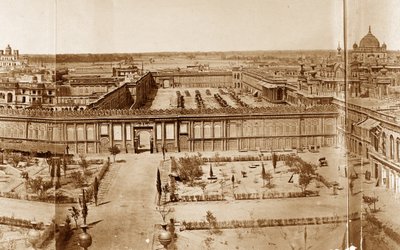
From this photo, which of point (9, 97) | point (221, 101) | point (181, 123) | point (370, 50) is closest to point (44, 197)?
point (9, 97)

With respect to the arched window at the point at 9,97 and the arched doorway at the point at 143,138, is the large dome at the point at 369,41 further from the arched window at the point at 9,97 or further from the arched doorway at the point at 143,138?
the arched window at the point at 9,97

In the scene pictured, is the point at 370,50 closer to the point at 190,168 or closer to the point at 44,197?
the point at 190,168

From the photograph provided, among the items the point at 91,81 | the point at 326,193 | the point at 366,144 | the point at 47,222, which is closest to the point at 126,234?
the point at 47,222

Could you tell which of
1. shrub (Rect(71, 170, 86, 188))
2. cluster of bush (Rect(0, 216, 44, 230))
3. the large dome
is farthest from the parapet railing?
cluster of bush (Rect(0, 216, 44, 230))

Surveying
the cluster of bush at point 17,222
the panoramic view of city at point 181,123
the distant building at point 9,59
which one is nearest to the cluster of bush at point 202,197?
the panoramic view of city at point 181,123

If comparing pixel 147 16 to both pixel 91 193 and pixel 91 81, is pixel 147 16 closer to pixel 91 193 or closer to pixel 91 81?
pixel 91 81

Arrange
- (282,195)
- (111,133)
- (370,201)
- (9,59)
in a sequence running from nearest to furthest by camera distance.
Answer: (9,59) < (111,133) < (282,195) < (370,201)

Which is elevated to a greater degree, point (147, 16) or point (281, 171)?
point (147, 16)
